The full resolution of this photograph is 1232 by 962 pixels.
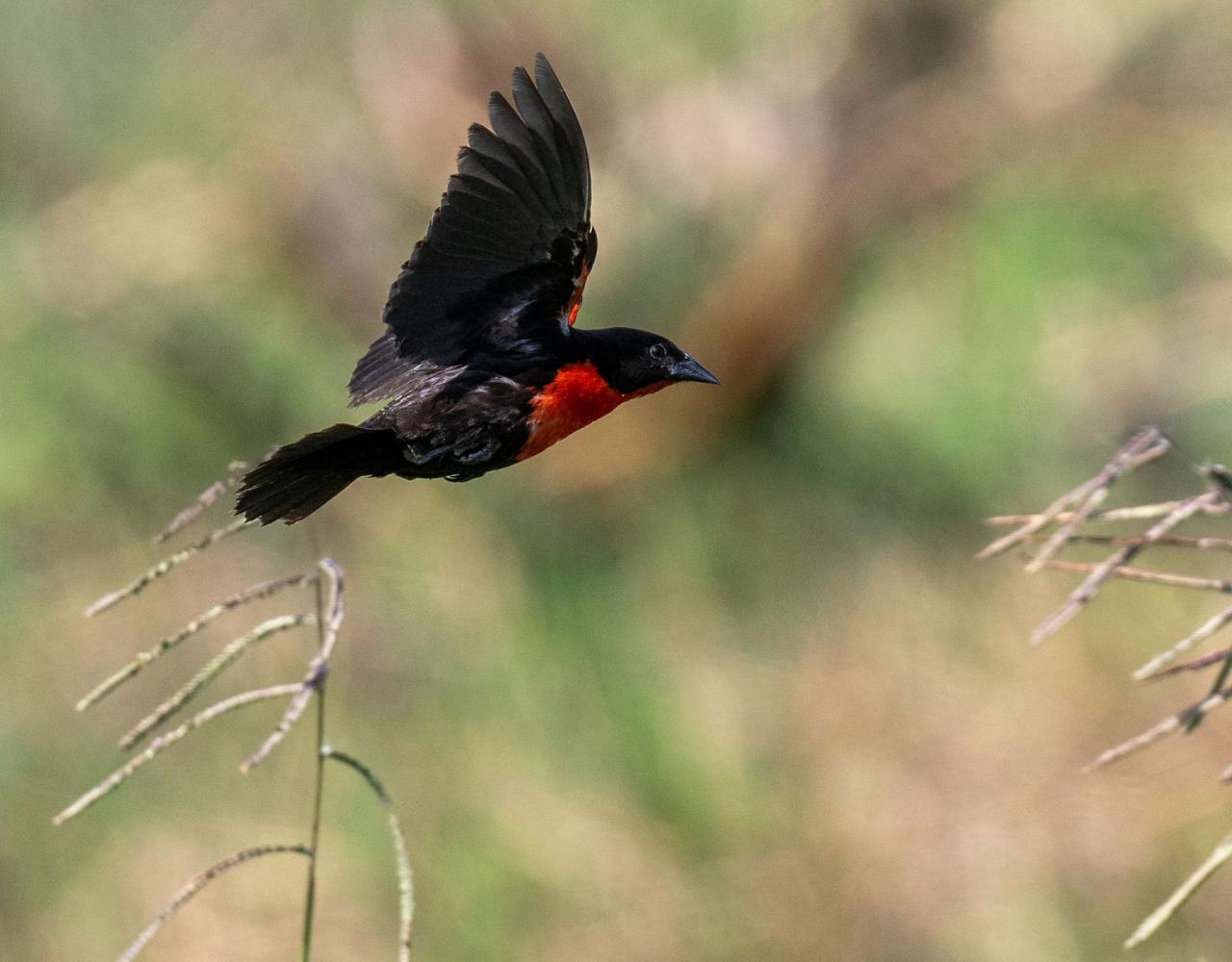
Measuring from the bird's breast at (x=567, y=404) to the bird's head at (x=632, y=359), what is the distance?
21mm

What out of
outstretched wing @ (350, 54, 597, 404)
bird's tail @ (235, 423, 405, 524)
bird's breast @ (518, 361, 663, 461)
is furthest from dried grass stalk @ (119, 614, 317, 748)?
outstretched wing @ (350, 54, 597, 404)

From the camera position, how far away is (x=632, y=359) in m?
2.12

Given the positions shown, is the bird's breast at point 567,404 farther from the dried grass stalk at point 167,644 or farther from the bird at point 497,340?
the dried grass stalk at point 167,644

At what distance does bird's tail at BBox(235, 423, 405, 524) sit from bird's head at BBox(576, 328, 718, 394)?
28cm

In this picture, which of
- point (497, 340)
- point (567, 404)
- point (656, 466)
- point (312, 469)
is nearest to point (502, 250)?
point (497, 340)

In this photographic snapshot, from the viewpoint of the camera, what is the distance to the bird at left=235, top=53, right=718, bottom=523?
1.93m

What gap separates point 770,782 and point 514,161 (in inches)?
181

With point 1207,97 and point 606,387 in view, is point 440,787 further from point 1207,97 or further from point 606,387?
point 606,387

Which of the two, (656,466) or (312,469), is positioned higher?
(656,466)

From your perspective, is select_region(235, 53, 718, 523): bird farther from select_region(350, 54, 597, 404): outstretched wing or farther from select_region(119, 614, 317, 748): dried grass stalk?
select_region(119, 614, 317, 748): dried grass stalk

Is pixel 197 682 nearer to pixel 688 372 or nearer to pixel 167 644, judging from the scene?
pixel 167 644

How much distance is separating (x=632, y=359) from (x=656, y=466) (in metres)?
4.83

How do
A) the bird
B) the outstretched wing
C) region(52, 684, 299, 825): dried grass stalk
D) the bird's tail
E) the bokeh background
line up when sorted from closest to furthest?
region(52, 684, 299, 825): dried grass stalk → the bird's tail → the bird → the outstretched wing → the bokeh background

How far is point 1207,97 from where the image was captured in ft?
21.2
